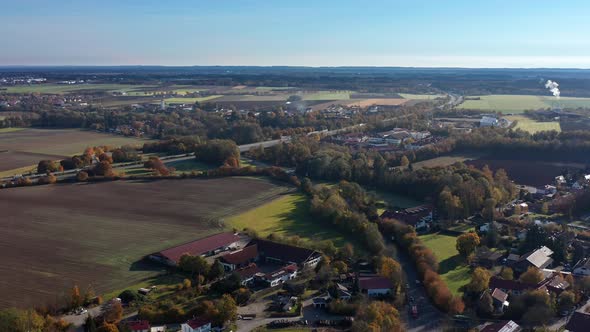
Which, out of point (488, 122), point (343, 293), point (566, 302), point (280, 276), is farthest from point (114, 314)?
point (488, 122)

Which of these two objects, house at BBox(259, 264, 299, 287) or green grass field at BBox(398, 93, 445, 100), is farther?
green grass field at BBox(398, 93, 445, 100)

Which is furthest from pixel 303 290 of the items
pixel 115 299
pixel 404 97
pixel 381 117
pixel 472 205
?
pixel 404 97

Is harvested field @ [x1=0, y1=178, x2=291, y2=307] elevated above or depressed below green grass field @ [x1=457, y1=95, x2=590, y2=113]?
below

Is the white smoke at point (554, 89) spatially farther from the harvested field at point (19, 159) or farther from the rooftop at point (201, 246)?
the rooftop at point (201, 246)

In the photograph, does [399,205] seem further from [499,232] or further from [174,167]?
[174,167]

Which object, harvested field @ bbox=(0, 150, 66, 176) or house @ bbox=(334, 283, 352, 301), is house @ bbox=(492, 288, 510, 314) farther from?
harvested field @ bbox=(0, 150, 66, 176)

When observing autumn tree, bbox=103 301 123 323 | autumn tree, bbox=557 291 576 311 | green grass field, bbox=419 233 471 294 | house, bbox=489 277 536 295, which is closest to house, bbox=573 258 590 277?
house, bbox=489 277 536 295
